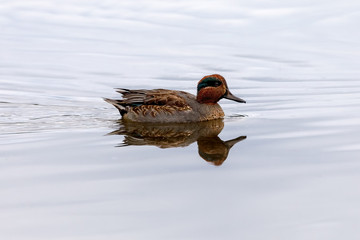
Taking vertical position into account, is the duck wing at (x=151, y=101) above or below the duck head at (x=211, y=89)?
below

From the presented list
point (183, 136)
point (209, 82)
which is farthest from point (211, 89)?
point (183, 136)

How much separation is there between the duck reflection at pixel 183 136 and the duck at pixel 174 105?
0.17 m

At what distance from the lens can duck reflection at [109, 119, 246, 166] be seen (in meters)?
11.0

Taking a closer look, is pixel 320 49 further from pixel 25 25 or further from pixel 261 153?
pixel 261 153

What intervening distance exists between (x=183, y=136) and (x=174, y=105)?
183cm

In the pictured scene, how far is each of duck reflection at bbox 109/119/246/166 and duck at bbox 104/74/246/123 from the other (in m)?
0.17

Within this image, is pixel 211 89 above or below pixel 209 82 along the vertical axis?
below

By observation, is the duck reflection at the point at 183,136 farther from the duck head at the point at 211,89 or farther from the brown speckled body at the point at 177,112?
the duck head at the point at 211,89

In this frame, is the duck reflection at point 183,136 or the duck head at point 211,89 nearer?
the duck reflection at point 183,136

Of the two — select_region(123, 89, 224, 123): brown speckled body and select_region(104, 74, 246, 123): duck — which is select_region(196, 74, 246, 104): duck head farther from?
select_region(123, 89, 224, 123): brown speckled body

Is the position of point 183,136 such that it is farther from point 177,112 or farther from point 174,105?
point 174,105

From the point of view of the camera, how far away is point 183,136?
40.9 feet

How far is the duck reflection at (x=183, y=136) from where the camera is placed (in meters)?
11.0

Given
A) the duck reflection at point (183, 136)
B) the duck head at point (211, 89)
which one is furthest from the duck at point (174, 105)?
the duck reflection at point (183, 136)
